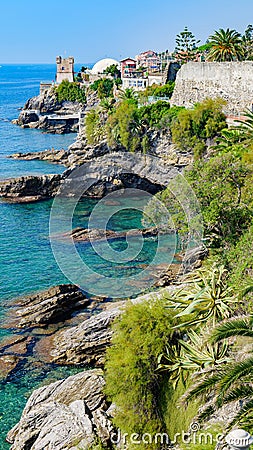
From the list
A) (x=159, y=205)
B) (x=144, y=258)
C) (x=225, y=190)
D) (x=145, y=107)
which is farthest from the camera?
(x=145, y=107)

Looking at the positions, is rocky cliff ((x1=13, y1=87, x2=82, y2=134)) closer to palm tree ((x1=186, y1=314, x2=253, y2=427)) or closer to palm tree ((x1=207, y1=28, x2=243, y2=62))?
palm tree ((x1=207, y1=28, x2=243, y2=62))

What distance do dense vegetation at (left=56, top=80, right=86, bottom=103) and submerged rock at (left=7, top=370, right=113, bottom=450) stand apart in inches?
2767

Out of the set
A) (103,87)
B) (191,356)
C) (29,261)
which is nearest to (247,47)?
(103,87)

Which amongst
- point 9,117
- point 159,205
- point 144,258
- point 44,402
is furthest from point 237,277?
point 9,117

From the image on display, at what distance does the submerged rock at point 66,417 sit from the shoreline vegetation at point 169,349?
0.11 feet

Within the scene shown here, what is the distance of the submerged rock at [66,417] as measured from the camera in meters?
12.9

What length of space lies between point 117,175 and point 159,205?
61.5 ft

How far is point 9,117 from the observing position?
322 feet

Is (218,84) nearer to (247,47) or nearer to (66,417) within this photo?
(247,47)

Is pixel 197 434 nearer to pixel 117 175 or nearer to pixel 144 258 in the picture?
pixel 144 258

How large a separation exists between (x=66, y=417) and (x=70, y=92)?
75.1 metres

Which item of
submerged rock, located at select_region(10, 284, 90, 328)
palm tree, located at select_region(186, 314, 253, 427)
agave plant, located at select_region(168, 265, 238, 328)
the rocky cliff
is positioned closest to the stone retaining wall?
submerged rock, located at select_region(10, 284, 90, 328)

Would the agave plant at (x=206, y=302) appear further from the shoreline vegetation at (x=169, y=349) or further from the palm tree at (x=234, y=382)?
the palm tree at (x=234, y=382)

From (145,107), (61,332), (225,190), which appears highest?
(145,107)
